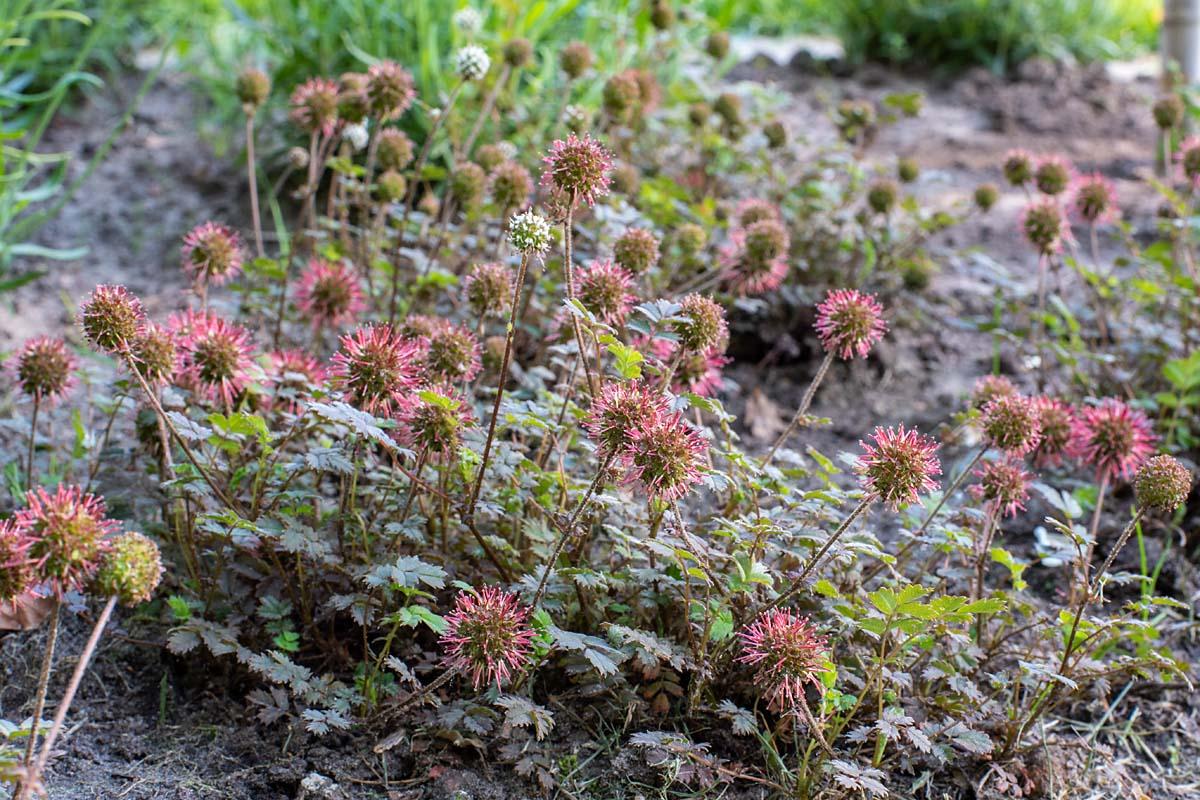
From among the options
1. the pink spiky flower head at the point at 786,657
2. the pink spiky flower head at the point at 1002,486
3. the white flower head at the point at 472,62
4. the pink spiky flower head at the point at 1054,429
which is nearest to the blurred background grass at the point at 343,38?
the white flower head at the point at 472,62

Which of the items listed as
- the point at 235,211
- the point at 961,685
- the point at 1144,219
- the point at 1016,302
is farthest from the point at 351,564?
the point at 1144,219

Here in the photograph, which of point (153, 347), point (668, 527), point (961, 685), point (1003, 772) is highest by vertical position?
point (153, 347)

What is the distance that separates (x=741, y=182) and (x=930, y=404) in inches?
44.1

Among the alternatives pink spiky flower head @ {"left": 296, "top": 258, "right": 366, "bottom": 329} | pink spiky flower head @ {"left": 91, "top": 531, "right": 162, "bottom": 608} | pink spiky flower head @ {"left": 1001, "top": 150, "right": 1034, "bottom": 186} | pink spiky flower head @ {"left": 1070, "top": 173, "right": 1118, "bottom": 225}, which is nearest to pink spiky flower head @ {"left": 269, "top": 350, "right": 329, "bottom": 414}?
pink spiky flower head @ {"left": 296, "top": 258, "right": 366, "bottom": 329}

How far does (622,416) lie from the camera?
A: 6.04 feet

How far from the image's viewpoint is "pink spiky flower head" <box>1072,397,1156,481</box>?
8.04 feet

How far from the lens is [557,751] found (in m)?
2.16

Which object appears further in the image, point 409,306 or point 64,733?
point 409,306

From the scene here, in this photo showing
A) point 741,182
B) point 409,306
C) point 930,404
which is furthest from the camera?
point 741,182

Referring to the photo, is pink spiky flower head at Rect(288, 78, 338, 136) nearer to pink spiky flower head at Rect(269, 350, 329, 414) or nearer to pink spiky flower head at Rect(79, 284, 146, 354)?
pink spiky flower head at Rect(269, 350, 329, 414)

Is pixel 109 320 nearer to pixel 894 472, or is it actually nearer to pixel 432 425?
pixel 432 425

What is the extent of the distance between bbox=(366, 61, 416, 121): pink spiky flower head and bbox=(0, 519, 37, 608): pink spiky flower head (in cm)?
148

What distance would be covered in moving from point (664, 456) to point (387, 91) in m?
1.35

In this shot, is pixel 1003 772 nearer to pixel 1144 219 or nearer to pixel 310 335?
pixel 310 335
